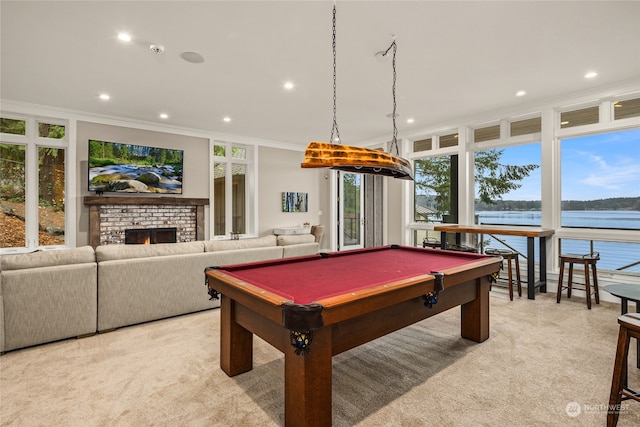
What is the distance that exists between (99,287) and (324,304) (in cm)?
268

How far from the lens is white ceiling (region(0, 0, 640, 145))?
2.68 m

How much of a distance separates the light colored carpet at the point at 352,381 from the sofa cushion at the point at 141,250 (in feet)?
2.53

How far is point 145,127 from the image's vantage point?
20.0 ft

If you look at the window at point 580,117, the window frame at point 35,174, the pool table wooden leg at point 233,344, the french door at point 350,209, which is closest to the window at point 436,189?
the window at point 580,117

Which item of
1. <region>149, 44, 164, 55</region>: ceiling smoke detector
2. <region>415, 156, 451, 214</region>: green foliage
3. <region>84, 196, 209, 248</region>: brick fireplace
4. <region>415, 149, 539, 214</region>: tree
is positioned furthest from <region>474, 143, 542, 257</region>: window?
<region>84, 196, 209, 248</region>: brick fireplace

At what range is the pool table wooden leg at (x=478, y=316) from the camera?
2891mm

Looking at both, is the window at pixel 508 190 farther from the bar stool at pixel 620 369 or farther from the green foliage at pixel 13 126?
the green foliage at pixel 13 126

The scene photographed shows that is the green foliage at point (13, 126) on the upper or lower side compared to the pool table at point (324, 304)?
upper

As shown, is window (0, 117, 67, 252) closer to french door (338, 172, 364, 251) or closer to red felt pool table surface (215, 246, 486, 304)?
red felt pool table surface (215, 246, 486, 304)

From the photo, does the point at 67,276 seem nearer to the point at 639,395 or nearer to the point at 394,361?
the point at 394,361

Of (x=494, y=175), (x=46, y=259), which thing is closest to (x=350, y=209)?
(x=494, y=175)

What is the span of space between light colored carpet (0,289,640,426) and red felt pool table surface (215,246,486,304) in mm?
741

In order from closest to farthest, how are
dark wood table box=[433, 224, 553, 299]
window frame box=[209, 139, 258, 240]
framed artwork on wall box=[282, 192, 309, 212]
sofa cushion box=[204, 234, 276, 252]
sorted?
sofa cushion box=[204, 234, 276, 252]
dark wood table box=[433, 224, 553, 299]
window frame box=[209, 139, 258, 240]
framed artwork on wall box=[282, 192, 309, 212]

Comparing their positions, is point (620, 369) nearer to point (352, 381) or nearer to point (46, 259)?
point (352, 381)
